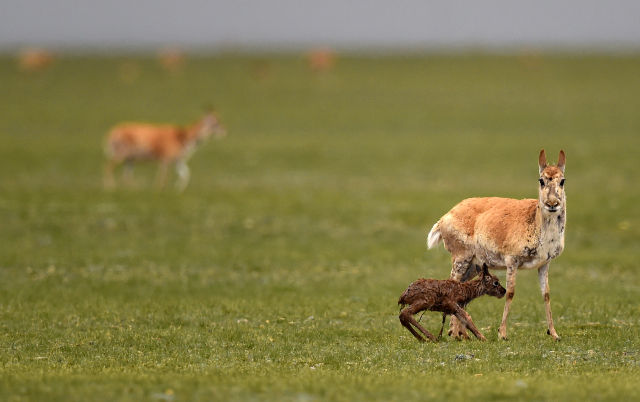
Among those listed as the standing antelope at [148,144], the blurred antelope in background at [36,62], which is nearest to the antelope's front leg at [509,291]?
the standing antelope at [148,144]

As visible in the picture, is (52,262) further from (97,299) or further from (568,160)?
(568,160)

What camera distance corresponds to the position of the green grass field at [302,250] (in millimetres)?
12391

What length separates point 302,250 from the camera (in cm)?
2423

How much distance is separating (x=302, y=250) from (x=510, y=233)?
34.6 ft

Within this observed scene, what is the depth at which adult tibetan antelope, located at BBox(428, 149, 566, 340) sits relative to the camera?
13781 mm

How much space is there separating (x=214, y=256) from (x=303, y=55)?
215 ft

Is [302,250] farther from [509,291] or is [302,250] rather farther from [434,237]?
[509,291]

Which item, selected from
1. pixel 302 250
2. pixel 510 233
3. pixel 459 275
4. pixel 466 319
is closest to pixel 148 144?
pixel 302 250

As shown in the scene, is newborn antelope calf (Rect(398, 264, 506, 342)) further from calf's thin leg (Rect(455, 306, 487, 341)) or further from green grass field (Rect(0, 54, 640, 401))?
green grass field (Rect(0, 54, 640, 401))

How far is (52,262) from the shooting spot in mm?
22062

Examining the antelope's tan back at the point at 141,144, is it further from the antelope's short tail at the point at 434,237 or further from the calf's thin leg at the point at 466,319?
the calf's thin leg at the point at 466,319

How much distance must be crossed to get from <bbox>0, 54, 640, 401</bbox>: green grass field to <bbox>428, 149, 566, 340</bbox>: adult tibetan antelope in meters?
1.10

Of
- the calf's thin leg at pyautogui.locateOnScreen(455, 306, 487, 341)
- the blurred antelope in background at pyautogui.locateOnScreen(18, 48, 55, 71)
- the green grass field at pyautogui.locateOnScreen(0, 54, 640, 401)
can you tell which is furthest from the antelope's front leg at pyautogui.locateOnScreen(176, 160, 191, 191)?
the blurred antelope in background at pyautogui.locateOnScreen(18, 48, 55, 71)

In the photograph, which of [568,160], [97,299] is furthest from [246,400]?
[568,160]
